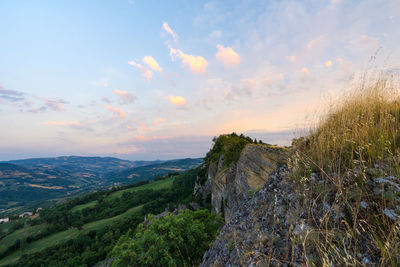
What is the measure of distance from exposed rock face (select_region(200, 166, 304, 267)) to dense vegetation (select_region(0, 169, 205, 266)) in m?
52.6

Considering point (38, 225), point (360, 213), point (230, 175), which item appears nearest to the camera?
point (360, 213)

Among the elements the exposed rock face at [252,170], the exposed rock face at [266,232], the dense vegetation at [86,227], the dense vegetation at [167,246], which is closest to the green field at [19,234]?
the dense vegetation at [86,227]

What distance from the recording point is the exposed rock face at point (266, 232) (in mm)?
3445

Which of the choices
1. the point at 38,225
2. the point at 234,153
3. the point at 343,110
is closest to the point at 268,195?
the point at 343,110

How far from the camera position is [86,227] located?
294ft

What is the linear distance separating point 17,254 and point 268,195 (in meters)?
135

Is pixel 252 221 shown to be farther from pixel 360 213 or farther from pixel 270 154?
pixel 270 154

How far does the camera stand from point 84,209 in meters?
111

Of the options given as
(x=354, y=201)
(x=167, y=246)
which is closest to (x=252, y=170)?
(x=167, y=246)

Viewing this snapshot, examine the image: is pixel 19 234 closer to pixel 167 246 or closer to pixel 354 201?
pixel 167 246

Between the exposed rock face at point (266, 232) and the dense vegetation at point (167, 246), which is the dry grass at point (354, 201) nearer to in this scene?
the exposed rock face at point (266, 232)

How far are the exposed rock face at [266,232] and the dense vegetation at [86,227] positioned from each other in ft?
173

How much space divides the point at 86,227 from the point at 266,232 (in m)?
117

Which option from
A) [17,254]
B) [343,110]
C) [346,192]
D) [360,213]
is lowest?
[17,254]
